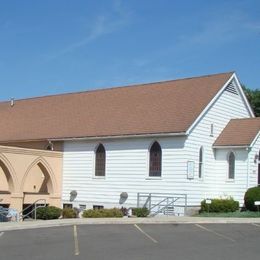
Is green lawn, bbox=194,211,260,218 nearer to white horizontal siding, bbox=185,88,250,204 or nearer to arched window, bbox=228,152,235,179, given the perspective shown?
white horizontal siding, bbox=185,88,250,204

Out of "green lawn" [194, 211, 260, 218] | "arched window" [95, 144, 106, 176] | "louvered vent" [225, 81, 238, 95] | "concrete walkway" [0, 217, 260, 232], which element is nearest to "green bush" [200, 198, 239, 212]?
"green lawn" [194, 211, 260, 218]

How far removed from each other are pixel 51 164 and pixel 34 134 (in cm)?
342

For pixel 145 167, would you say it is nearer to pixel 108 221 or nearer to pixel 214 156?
pixel 214 156

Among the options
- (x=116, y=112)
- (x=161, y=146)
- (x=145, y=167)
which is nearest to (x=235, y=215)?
(x=161, y=146)

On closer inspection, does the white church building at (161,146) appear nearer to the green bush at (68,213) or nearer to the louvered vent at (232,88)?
the louvered vent at (232,88)

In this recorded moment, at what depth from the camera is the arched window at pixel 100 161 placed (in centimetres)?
3634

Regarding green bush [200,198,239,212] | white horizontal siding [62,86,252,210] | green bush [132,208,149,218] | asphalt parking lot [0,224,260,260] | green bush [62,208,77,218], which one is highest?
white horizontal siding [62,86,252,210]

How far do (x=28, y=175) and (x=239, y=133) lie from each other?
13839mm

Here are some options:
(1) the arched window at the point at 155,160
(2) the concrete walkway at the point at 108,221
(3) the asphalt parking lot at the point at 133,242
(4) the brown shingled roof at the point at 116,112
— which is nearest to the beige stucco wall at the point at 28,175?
(4) the brown shingled roof at the point at 116,112

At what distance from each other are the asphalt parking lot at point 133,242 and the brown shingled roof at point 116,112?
35.1 feet

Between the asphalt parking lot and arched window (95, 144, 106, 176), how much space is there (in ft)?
41.1

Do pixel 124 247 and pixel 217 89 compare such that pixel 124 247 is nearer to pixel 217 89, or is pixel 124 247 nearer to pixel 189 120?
pixel 189 120

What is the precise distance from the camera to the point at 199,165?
1332 inches

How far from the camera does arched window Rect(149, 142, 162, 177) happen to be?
33562 millimetres
